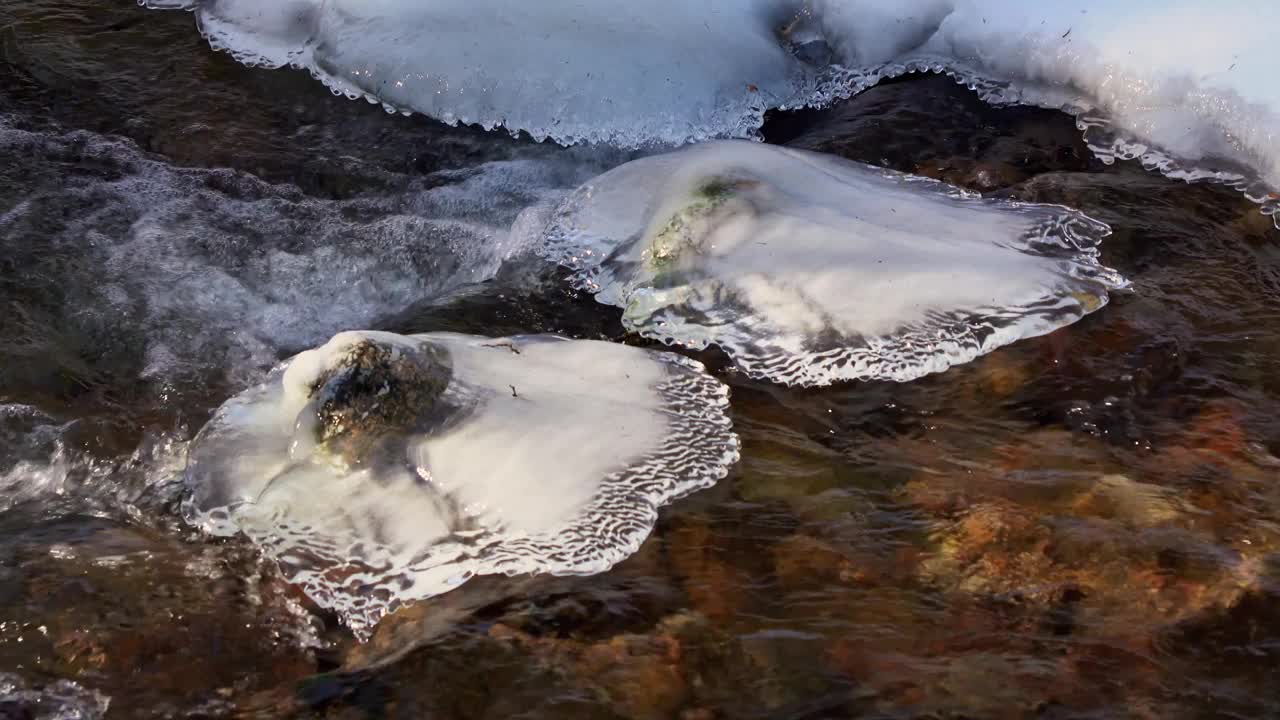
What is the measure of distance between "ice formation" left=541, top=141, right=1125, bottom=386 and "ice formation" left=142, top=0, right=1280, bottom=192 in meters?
0.64

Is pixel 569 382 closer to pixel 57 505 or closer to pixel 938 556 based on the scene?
pixel 938 556

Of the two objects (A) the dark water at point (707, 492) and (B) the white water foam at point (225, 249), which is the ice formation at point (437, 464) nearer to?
(A) the dark water at point (707, 492)

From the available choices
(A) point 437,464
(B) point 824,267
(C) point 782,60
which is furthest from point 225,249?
(C) point 782,60

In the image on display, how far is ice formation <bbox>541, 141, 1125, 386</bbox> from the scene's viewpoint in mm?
2594

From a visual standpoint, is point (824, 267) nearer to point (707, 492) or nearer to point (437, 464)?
point (707, 492)

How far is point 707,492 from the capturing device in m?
2.26

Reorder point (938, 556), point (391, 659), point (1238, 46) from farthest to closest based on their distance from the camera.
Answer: point (1238, 46) → point (938, 556) → point (391, 659)

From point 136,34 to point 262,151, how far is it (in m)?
1.05

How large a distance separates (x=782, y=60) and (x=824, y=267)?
1477 millimetres

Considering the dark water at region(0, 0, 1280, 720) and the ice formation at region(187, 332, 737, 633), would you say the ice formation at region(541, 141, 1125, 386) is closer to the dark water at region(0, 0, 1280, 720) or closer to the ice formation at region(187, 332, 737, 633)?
the dark water at region(0, 0, 1280, 720)

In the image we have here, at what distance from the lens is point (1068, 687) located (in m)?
1.84

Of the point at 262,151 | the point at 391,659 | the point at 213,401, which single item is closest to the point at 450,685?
the point at 391,659

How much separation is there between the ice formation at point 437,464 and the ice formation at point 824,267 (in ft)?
0.90

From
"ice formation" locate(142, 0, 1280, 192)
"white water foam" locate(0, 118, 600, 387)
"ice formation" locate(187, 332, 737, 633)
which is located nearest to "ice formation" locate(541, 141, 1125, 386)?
"ice formation" locate(187, 332, 737, 633)
